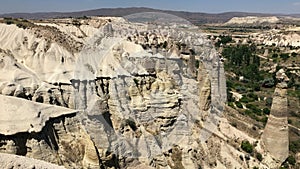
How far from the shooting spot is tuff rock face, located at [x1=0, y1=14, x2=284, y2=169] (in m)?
9.07

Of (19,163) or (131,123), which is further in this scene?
(131,123)

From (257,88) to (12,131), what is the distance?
29.1 m

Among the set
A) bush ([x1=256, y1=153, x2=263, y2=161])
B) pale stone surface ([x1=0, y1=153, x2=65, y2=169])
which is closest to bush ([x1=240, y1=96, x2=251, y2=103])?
bush ([x1=256, y1=153, x2=263, y2=161])

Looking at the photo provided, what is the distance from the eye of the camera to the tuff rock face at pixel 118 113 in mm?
9070

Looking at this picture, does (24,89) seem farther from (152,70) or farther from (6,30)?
(6,30)

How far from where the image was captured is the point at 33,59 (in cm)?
1617

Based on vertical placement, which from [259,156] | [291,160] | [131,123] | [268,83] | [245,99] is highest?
[131,123]

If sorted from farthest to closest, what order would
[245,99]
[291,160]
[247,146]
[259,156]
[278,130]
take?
[245,99], [291,160], [247,146], [259,156], [278,130]

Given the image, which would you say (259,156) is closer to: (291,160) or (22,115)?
(291,160)

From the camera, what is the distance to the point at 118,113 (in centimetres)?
1131

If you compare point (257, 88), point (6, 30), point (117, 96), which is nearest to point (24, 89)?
point (117, 96)

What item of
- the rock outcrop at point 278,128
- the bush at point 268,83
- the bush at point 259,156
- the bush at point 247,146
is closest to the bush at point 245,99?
the bush at point 268,83

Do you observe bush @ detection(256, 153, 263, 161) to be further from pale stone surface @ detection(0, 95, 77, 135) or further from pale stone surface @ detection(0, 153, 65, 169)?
pale stone surface @ detection(0, 153, 65, 169)

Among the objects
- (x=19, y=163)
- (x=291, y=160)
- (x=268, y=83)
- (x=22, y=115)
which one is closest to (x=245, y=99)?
(x=268, y=83)
